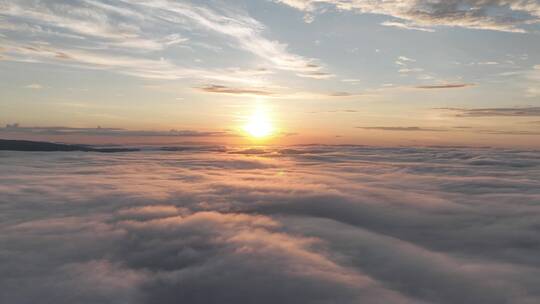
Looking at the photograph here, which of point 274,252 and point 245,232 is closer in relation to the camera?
point 274,252

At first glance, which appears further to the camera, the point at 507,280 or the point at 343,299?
the point at 507,280

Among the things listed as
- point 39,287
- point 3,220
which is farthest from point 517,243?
point 3,220

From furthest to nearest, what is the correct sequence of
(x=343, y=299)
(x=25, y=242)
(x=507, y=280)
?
(x=25, y=242) → (x=507, y=280) → (x=343, y=299)

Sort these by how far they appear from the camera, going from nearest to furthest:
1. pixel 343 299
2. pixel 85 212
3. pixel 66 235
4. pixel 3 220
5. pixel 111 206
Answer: pixel 343 299 → pixel 66 235 → pixel 3 220 → pixel 85 212 → pixel 111 206

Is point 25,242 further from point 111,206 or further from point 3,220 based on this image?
point 111,206

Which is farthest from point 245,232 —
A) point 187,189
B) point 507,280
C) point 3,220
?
point 187,189

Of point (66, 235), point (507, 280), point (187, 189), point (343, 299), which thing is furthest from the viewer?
point (187, 189)

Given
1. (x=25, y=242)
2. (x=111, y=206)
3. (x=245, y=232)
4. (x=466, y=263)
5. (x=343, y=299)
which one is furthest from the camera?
(x=111, y=206)

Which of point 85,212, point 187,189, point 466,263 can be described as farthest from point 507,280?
point 187,189

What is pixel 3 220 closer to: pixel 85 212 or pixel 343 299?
pixel 85 212
